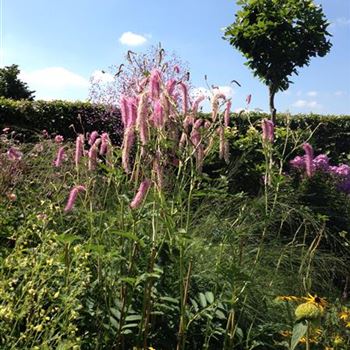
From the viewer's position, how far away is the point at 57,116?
10.0 m

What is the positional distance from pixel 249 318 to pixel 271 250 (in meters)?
0.96

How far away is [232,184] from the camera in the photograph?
7215 millimetres

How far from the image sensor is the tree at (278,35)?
9.55 meters

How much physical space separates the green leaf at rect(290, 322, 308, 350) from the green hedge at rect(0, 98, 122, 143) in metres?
7.45

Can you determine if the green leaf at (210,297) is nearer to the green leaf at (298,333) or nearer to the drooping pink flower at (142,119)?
the green leaf at (298,333)

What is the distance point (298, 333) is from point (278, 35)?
8045 millimetres

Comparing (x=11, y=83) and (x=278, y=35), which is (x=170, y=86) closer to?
(x=278, y=35)

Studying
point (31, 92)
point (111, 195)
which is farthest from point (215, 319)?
point (31, 92)

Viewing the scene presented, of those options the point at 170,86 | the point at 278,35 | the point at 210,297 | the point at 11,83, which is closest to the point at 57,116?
the point at 278,35

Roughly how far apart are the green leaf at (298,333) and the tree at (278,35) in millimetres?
7882

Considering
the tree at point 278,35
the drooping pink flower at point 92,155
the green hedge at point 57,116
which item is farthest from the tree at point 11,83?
the drooping pink flower at point 92,155

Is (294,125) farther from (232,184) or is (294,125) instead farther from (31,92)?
(31,92)

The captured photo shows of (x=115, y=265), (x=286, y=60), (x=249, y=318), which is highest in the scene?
(x=286, y=60)

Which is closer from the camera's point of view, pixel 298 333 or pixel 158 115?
pixel 298 333
